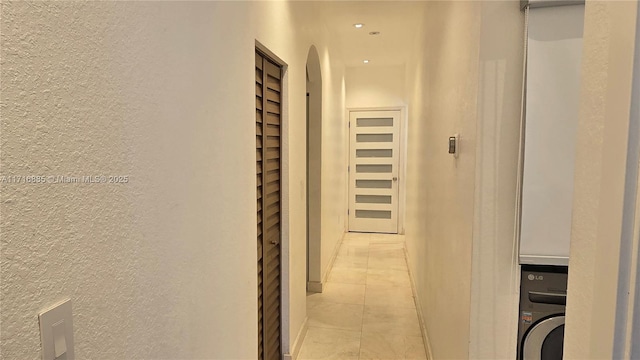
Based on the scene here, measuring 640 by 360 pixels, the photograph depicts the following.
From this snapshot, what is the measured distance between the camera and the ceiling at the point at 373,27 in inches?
135

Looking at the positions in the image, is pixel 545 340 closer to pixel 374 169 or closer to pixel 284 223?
pixel 284 223

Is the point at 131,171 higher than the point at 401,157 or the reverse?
higher

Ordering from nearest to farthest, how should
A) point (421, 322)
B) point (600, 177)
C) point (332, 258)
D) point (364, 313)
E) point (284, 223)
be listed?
1. point (600, 177)
2. point (284, 223)
3. point (421, 322)
4. point (364, 313)
5. point (332, 258)

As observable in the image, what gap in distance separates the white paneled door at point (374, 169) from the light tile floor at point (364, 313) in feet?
4.31

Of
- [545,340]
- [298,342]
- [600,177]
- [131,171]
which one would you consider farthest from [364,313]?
[600,177]

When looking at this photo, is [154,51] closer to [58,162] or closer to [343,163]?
[58,162]

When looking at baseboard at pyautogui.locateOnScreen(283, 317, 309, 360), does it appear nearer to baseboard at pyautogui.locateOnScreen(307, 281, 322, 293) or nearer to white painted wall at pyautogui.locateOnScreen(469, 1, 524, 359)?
baseboard at pyautogui.locateOnScreen(307, 281, 322, 293)

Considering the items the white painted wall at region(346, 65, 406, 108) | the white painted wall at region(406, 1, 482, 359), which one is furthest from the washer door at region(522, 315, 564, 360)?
the white painted wall at region(346, 65, 406, 108)

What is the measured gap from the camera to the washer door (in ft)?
4.97

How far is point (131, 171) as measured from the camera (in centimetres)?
89

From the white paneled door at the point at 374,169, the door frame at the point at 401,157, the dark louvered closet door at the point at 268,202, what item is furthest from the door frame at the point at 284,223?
the white paneled door at the point at 374,169

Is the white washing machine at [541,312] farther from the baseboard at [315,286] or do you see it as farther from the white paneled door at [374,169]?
the white paneled door at [374,169]

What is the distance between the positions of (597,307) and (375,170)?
589 centimetres

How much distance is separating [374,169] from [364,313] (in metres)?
3.24
